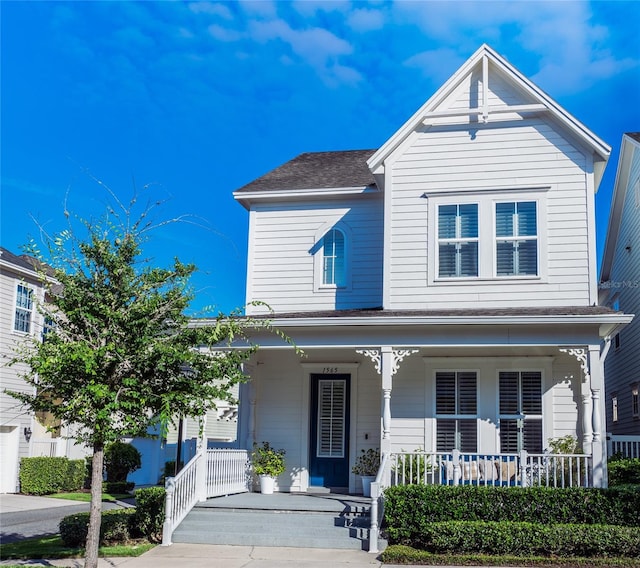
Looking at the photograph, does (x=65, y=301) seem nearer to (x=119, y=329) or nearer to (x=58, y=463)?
(x=119, y=329)

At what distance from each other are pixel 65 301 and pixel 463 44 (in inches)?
1842

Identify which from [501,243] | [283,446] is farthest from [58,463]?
[501,243]

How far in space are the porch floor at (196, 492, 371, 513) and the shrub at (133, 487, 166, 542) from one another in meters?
0.93

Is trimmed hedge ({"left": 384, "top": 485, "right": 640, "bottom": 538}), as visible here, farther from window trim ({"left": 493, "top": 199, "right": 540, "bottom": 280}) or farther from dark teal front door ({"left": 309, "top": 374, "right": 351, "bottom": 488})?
window trim ({"left": 493, "top": 199, "right": 540, "bottom": 280})

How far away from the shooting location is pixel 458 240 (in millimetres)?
15016

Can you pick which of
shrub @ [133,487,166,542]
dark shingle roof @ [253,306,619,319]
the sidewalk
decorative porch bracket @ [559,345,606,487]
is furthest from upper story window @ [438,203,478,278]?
shrub @ [133,487,166,542]

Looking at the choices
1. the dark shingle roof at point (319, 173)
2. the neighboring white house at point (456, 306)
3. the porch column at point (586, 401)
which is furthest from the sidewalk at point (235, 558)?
the dark shingle roof at point (319, 173)

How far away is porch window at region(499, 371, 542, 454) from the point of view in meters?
14.4

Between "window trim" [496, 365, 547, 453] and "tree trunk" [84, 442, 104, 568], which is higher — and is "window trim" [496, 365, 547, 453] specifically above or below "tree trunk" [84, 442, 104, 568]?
above

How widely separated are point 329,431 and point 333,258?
3870 mm

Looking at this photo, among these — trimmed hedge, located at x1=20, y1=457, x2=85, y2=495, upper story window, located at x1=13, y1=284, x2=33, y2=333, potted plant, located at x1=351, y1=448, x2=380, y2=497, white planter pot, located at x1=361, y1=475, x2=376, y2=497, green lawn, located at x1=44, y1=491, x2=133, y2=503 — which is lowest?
green lawn, located at x1=44, y1=491, x2=133, y2=503

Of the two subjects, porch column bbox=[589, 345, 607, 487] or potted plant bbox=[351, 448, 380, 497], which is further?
potted plant bbox=[351, 448, 380, 497]

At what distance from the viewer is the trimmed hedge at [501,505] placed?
11.6 metres

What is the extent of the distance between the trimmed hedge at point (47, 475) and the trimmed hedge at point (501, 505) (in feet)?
48.0
